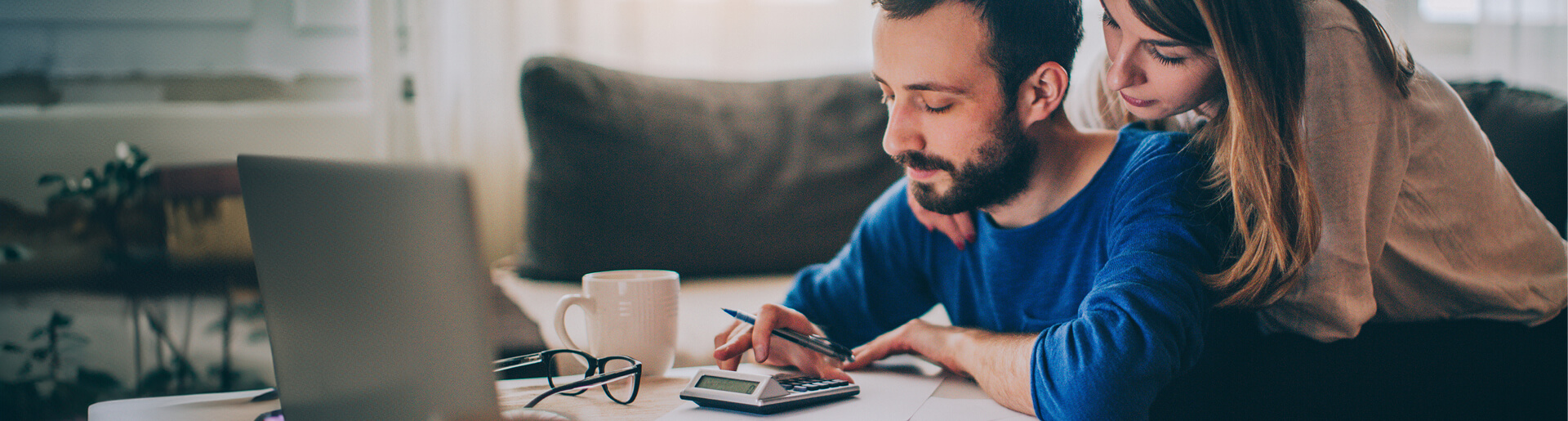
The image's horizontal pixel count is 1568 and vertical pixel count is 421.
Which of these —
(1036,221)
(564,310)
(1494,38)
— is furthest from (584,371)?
Result: (1494,38)

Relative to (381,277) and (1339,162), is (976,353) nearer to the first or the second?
(1339,162)

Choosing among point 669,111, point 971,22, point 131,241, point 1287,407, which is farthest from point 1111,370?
point 131,241

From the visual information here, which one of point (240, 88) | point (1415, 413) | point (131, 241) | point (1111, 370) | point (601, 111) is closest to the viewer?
point (1111, 370)

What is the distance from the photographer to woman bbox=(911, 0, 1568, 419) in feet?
1.90

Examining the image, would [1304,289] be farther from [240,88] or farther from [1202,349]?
[240,88]

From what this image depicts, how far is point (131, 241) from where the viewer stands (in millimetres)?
1646

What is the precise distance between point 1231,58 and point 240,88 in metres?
1.96

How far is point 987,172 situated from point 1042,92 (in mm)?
81

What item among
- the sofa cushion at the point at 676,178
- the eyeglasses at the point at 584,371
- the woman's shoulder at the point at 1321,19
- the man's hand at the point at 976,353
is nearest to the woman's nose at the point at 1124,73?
the woman's shoulder at the point at 1321,19

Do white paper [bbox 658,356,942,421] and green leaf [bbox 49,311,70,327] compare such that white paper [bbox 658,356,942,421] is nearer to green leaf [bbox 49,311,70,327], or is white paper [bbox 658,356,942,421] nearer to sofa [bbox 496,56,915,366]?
sofa [bbox 496,56,915,366]

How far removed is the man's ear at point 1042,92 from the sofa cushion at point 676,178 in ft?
2.72

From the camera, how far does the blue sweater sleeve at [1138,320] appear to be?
0.54 metres

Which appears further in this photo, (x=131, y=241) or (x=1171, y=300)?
(x=131, y=241)

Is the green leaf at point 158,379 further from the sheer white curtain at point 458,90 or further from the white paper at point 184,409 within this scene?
the white paper at point 184,409
